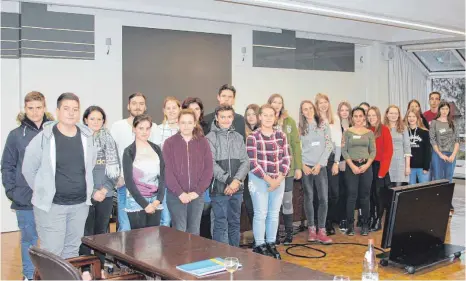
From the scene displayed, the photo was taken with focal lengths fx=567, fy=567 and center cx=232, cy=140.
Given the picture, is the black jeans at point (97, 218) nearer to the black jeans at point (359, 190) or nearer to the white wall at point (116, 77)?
the white wall at point (116, 77)

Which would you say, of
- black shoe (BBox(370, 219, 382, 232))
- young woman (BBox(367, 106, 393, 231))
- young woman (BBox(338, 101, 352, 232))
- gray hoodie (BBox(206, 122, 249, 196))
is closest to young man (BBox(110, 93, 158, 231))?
gray hoodie (BBox(206, 122, 249, 196))

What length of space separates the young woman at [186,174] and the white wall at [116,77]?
9.31 feet

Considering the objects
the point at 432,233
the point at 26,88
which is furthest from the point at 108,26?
the point at 432,233

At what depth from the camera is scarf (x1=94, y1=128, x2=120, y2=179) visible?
484 centimetres

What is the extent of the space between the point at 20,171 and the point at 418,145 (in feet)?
16.5

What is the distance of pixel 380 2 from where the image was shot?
8203mm

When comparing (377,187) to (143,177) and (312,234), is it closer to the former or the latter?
(312,234)

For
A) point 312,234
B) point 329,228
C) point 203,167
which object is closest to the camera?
point 203,167

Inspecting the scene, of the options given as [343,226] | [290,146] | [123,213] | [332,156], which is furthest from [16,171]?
[343,226]

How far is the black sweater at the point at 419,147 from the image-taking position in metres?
7.43

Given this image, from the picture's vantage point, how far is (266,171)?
5.56 m

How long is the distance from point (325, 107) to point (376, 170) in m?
1.13

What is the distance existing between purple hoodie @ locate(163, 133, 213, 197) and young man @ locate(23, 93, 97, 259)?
2.79 feet

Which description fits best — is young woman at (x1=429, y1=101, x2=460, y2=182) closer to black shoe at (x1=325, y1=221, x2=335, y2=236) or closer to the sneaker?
black shoe at (x1=325, y1=221, x2=335, y2=236)
